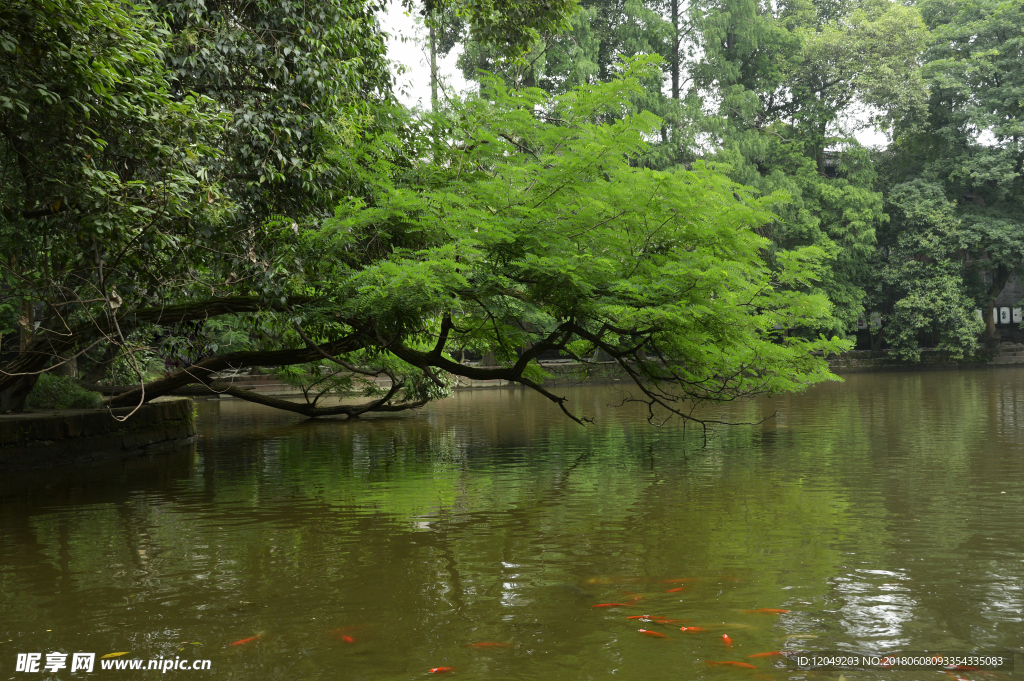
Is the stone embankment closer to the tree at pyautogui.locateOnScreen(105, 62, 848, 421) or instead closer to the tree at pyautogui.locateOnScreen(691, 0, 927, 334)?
the tree at pyautogui.locateOnScreen(691, 0, 927, 334)

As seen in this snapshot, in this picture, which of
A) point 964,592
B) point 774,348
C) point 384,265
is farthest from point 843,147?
point 964,592

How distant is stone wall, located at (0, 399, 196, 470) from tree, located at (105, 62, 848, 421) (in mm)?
2943

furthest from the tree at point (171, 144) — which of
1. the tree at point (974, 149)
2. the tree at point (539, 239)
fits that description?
the tree at point (974, 149)

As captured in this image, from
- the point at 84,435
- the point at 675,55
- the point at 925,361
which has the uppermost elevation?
the point at 675,55

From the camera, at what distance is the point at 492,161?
12.7 meters

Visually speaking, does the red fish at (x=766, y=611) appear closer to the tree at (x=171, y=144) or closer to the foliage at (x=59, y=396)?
the tree at (x=171, y=144)

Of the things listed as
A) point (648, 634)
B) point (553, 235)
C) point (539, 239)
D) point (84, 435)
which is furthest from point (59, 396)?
point (648, 634)

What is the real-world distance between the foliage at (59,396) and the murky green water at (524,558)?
253 centimetres

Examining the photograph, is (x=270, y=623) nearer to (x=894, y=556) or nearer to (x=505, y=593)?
(x=505, y=593)

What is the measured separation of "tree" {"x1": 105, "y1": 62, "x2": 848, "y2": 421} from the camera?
11414 millimetres

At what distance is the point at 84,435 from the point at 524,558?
10.8 metres

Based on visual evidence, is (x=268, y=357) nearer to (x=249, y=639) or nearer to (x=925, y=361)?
(x=249, y=639)

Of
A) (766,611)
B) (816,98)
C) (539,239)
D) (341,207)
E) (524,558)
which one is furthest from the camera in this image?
(816,98)

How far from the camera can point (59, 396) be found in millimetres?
15859
